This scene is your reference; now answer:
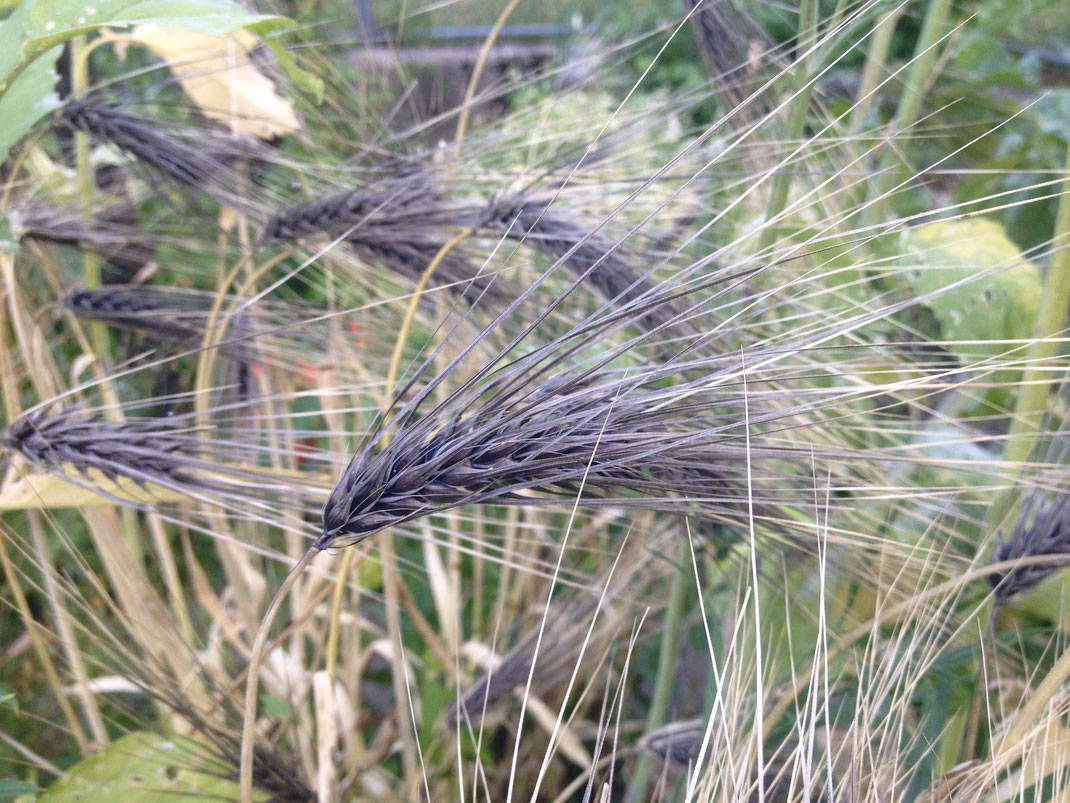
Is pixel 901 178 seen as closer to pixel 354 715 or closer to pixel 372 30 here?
pixel 372 30

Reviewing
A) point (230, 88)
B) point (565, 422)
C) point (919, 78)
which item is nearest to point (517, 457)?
point (565, 422)

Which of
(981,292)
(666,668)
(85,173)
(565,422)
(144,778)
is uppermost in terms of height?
(85,173)

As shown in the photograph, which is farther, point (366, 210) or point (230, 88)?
point (230, 88)

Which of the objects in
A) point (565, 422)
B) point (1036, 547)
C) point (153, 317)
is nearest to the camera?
point (565, 422)

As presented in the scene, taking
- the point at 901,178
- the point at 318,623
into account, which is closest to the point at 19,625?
the point at 318,623

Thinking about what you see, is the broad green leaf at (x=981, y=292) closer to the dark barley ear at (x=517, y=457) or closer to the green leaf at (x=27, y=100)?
the dark barley ear at (x=517, y=457)

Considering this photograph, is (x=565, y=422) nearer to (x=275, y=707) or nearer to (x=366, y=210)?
(x=366, y=210)

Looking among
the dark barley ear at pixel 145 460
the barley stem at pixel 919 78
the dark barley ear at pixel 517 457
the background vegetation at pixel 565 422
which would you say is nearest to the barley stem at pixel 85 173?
the background vegetation at pixel 565 422
